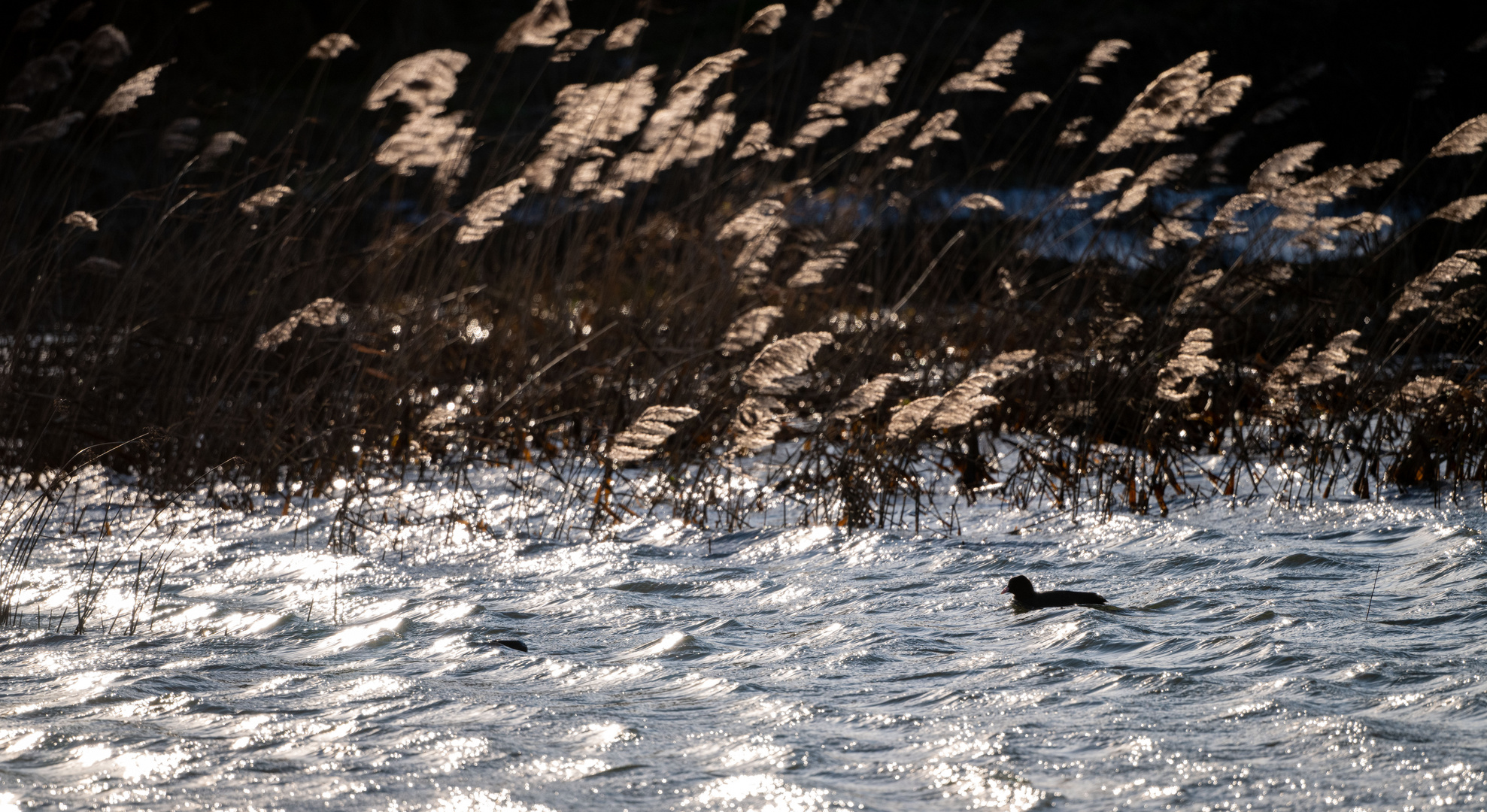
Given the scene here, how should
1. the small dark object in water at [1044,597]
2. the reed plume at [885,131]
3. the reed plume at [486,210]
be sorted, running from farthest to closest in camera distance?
the reed plume at [885,131] < the reed plume at [486,210] < the small dark object in water at [1044,597]

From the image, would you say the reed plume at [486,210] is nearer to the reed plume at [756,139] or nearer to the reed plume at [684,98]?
the reed plume at [684,98]

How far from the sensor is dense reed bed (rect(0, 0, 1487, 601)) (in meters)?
3.79

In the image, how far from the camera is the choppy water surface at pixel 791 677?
1.68m

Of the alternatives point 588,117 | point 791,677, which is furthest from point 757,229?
point 791,677

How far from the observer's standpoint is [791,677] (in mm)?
2189

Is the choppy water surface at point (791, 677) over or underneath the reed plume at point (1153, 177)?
underneath

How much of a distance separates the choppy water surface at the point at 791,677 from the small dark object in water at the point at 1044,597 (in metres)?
0.06

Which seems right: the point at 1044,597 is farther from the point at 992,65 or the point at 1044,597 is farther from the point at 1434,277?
the point at 992,65

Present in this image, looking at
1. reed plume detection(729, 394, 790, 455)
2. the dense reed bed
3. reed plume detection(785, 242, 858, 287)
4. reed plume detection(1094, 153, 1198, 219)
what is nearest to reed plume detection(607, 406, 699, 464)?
the dense reed bed

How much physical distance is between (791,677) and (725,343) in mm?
1887

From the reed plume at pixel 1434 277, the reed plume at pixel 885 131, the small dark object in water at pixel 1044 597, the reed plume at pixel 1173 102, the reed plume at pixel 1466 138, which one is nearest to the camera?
the small dark object in water at pixel 1044 597

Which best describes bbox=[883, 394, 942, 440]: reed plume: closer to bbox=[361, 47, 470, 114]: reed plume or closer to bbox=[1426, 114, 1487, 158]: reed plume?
bbox=[1426, 114, 1487, 158]: reed plume

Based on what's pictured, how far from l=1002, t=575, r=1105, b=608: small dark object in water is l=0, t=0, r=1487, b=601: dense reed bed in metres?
0.77

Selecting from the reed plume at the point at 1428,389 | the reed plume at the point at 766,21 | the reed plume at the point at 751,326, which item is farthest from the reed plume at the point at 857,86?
the reed plume at the point at 1428,389
